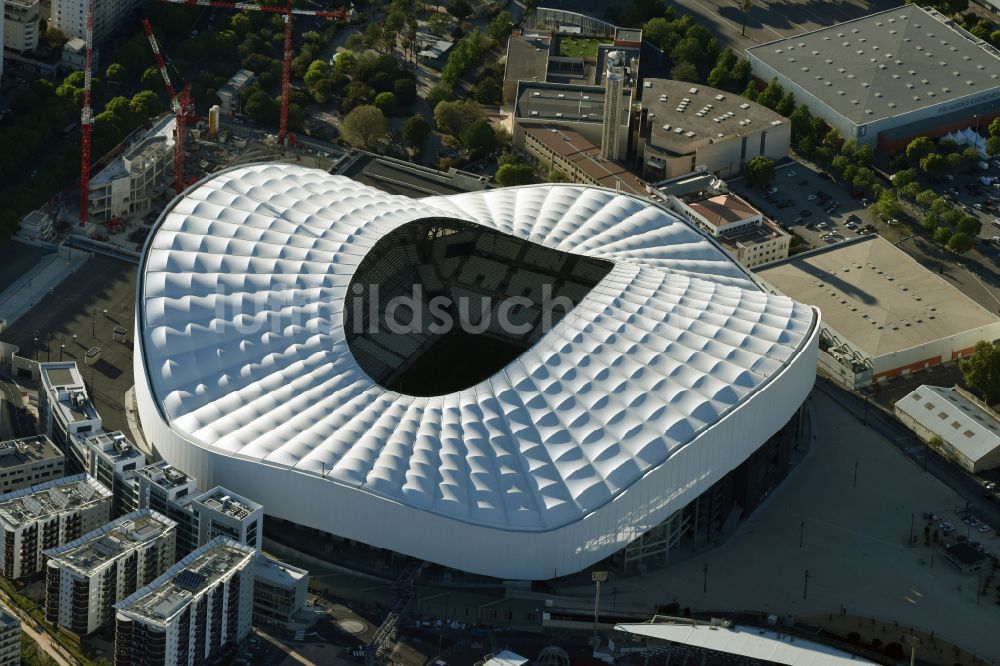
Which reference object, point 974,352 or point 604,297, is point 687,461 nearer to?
point 604,297

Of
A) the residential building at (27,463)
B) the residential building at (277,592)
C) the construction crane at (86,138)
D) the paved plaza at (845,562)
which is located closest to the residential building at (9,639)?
the residential building at (277,592)

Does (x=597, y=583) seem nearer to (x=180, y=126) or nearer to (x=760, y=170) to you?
(x=760, y=170)

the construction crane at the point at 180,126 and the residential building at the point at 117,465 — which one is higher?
the construction crane at the point at 180,126

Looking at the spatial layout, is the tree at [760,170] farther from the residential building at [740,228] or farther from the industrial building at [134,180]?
the industrial building at [134,180]

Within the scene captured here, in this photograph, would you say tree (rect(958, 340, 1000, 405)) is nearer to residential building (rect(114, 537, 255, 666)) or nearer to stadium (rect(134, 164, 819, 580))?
stadium (rect(134, 164, 819, 580))

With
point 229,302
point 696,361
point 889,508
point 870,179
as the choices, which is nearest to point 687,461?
point 696,361

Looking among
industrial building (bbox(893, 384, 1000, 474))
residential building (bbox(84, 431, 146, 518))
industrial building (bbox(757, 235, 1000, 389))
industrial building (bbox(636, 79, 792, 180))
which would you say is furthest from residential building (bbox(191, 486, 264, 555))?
industrial building (bbox(636, 79, 792, 180))
